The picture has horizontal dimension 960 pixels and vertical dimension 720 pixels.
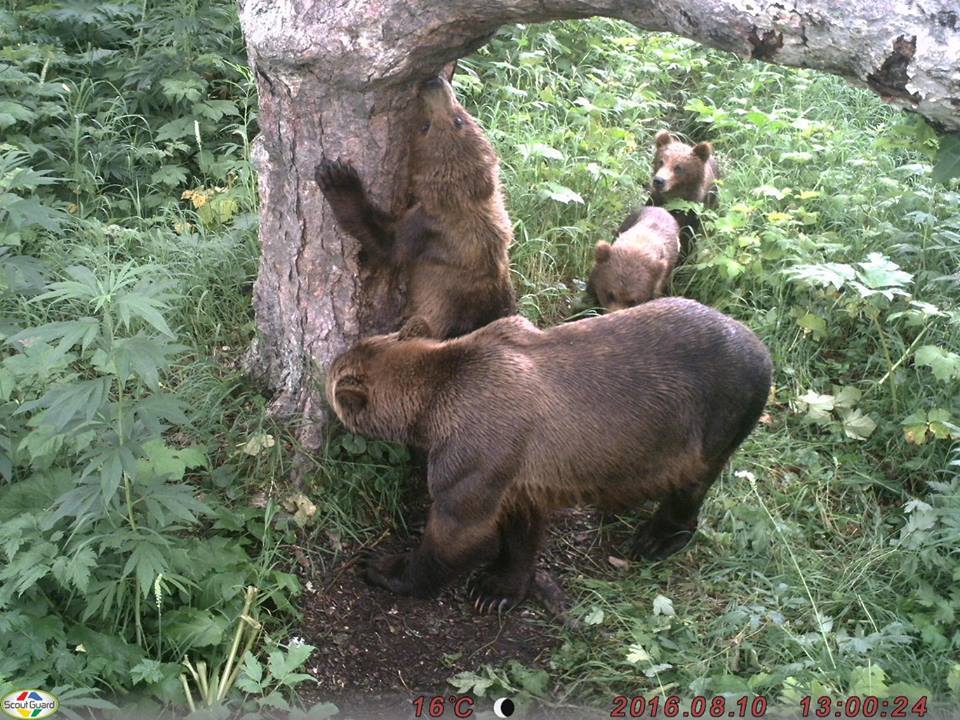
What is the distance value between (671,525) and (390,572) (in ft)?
4.21

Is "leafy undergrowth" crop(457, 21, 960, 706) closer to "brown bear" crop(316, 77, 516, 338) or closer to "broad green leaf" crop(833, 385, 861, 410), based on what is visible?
"broad green leaf" crop(833, 385, 861, 410)

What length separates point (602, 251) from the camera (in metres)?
5.86

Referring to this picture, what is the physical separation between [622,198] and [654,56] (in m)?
1.73

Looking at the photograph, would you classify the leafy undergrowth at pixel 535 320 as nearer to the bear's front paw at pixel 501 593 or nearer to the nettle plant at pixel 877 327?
the nettle plant at pixel 877 327

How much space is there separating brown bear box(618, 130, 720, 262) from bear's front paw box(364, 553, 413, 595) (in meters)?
3.01

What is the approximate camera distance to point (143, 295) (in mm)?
3516

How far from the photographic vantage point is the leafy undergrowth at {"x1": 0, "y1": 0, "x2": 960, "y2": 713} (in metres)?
3.58

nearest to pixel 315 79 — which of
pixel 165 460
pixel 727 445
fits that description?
pixel 165 460

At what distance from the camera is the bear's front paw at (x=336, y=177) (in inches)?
164

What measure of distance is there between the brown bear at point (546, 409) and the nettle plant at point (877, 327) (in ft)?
3.94

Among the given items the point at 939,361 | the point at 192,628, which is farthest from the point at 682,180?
the point at 192,628

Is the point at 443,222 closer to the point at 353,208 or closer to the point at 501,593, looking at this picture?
the point at 353,208

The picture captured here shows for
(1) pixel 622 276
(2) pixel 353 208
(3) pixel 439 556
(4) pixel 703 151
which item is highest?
(2) pixel 353 208

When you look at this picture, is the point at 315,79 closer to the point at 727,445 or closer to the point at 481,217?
the point at 481,217
